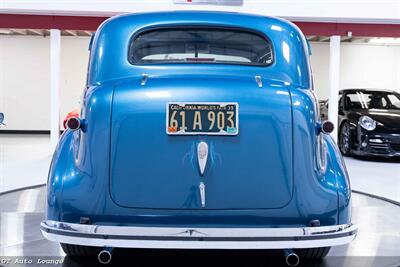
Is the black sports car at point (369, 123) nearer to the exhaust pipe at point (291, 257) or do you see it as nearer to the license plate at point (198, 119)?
the exhaust pipe at point (291, 257)

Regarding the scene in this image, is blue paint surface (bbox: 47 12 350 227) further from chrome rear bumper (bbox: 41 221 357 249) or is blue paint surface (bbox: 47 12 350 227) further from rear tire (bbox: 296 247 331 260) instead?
rear tire (bbox: 296 247 331 260)

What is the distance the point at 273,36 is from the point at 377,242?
6.03 ft

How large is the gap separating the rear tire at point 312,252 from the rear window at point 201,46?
1197 mm

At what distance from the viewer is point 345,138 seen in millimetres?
9461

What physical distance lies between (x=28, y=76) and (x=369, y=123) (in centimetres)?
1033

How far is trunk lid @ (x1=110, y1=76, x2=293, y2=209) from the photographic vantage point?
8.08 ft

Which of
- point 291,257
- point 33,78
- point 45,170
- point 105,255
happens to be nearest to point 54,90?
point 45,170

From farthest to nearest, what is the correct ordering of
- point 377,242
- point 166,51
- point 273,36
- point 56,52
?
point 56,52
point 377,242
point 166,51
point 273,36

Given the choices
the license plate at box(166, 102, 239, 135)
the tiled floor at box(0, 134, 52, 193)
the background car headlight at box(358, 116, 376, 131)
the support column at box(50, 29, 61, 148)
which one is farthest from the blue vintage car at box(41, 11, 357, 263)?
the support column at box(50, 29, 61, 148)

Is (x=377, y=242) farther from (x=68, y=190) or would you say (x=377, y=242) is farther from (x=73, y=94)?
(x=73, y=94)

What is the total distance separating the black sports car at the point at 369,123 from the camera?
844 cm

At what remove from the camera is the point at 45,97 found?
1498 centimetres

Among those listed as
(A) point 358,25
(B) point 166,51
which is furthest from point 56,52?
(B) point 166,51

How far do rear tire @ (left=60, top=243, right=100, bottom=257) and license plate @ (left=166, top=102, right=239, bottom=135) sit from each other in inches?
44.9
